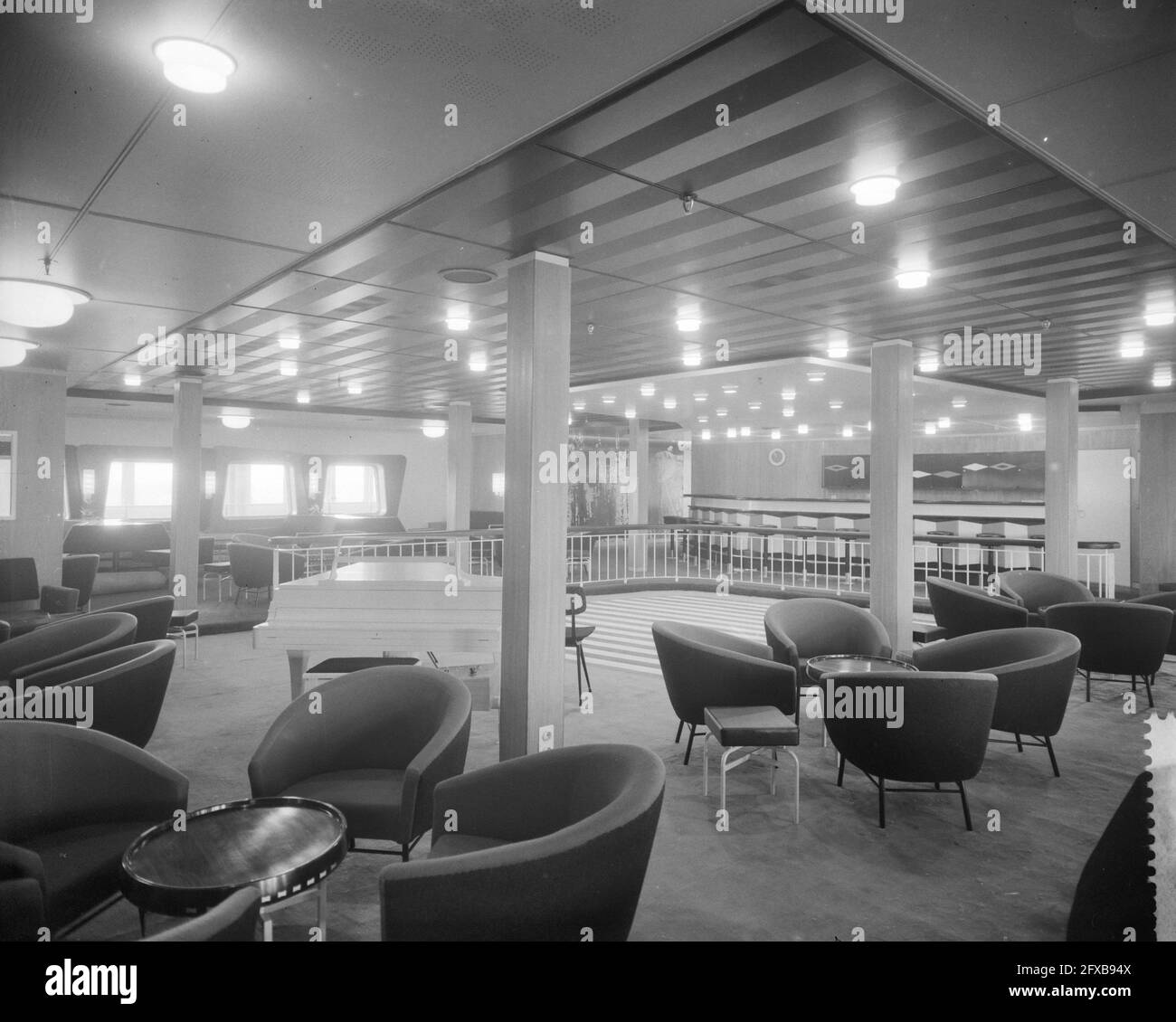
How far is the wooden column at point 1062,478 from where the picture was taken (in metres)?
9.10

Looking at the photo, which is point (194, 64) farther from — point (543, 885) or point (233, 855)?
point (543, 885)

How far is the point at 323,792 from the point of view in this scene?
298 centimetres

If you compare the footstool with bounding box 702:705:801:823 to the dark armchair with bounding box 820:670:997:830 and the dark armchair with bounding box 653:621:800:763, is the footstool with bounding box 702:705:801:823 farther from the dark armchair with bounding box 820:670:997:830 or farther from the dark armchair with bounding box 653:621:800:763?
the dark armchair with bounding box 820:670:997:830

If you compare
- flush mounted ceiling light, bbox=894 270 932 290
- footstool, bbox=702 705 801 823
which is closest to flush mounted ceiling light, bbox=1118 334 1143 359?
flush mounted ceiling light, bbox=894 270 932 290

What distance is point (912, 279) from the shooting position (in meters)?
4.94

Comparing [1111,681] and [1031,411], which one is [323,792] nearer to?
[1111,681]

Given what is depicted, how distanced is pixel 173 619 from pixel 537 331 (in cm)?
472

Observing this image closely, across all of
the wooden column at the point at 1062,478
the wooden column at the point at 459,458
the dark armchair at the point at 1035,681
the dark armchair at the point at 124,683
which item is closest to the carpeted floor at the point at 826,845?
the dark armchair at the point at 1035,681

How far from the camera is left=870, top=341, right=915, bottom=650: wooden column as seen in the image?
6938 millimetres

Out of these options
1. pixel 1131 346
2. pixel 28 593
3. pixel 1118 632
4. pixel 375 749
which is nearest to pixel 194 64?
pixel 375 749

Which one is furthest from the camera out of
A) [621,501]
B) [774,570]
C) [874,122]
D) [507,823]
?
[621,501]

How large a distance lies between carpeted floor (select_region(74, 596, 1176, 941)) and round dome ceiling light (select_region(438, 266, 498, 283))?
3014mm

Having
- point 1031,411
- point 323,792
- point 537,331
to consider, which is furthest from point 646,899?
point 1031,411

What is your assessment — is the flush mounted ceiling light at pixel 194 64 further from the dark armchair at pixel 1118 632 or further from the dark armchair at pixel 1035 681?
the dark armchair at pixel 1118 632
